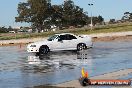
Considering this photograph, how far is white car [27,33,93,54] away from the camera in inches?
1179

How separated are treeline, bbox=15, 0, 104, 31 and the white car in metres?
73.5

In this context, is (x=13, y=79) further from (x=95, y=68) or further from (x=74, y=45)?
(x=74, y=45)

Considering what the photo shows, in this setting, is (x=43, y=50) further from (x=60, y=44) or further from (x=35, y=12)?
(x=35, y=12)

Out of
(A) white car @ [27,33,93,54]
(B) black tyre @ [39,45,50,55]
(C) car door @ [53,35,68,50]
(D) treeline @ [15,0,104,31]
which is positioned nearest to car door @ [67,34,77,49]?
(A) white car @ [27,33,93,54]

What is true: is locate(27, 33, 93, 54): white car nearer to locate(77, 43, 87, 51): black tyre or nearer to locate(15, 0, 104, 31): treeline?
locate(77, 43, 87, 51): black tyre

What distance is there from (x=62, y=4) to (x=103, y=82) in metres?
116

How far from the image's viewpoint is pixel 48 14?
367 feet

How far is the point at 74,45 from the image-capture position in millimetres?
31156

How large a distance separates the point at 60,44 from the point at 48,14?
81.8m

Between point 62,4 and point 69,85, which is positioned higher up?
point 62,4

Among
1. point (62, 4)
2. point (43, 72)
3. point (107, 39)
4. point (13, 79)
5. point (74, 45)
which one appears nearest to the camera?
point (13, 79)

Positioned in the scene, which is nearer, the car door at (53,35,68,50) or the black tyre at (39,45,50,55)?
the black tyre at (39,45,50,55)

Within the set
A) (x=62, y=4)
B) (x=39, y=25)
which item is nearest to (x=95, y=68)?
(x=39, y=25)

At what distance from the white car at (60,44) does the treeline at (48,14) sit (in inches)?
2895
